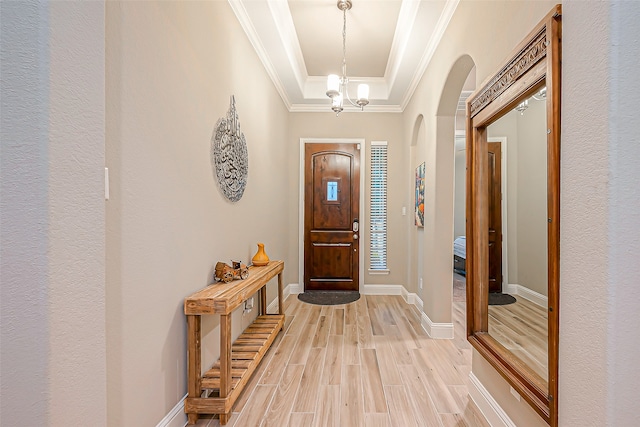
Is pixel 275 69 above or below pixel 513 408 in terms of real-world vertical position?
above

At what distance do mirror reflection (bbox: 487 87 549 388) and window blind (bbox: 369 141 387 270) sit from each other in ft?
9.86

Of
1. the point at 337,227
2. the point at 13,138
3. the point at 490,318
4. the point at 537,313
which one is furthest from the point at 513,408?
the point at 337,227

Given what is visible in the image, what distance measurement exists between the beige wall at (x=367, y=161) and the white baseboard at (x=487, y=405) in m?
2.75

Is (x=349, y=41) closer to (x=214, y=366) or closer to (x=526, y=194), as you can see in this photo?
(x=526, y=194)

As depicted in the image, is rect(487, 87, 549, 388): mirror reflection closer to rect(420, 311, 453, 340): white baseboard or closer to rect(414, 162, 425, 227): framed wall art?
rect(420, 311, 453, 340): white baseboard

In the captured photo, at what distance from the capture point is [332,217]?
4.88 meters

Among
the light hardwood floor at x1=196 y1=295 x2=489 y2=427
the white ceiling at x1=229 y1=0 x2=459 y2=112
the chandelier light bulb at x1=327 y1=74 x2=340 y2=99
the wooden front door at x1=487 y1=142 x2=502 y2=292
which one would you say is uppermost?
the white ceiling at x1=229 y1=0 x2=459 y2=112

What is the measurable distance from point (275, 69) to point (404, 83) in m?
1.55

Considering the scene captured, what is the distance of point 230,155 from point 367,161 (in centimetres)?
280

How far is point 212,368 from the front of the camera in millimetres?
2100

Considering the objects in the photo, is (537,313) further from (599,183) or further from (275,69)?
(275,69)

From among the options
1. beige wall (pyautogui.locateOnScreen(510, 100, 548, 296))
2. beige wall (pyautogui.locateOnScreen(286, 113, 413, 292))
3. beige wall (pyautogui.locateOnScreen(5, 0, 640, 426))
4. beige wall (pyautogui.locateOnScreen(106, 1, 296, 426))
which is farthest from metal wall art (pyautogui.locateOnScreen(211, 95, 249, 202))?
beige wall (pyautogui.locateOnScreen(286, 113, 413, 292))

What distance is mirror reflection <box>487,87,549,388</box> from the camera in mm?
1345

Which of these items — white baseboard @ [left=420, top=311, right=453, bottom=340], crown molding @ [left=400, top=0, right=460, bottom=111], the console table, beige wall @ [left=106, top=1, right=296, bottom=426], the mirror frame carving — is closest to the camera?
the mirror frame carving
